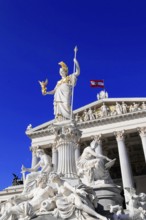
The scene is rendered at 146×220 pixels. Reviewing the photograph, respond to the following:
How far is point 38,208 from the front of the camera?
802 cm

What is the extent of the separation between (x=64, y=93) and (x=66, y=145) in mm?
2505

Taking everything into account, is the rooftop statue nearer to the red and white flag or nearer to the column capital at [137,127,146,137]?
the red and white flag

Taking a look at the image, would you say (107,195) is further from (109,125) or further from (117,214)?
(109,125)

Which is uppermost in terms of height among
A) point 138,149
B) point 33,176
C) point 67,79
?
point 138,149

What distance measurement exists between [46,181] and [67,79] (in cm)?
543

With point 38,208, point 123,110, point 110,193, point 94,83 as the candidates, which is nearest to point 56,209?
point 38,208

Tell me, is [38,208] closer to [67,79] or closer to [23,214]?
[23,214]

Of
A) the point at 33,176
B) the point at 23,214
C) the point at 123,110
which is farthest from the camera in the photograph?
the point at 123,110

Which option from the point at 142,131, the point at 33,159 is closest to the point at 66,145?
the point at 142,131

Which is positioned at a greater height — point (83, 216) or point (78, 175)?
point (78, 175)

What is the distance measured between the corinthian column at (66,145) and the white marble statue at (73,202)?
2.18 meters

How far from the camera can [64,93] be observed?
12.2 meters

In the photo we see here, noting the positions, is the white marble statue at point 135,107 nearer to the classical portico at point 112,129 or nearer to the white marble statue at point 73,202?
the classical portico at point 112,129

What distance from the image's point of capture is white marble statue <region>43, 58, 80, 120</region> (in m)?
11.8
